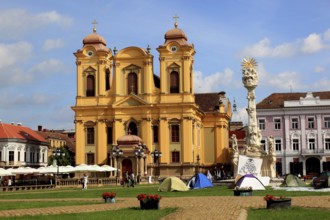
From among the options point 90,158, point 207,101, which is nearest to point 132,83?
point 90,158

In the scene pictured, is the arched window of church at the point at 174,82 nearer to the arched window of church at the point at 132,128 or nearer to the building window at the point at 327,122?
the arched window of church at the point at 132,128

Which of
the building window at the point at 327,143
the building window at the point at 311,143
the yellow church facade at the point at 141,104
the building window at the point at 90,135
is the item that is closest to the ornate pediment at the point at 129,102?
the yellow church facade at the point at 141,104

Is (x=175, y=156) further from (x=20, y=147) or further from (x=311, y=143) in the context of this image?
(x=20, y=147)

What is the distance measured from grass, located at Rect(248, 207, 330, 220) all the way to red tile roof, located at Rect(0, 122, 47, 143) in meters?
71.6

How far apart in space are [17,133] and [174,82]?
3245 cm

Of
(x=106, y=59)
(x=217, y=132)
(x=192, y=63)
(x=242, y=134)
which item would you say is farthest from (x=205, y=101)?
(x=242, y=134)

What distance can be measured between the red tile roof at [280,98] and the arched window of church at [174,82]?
16.4 m

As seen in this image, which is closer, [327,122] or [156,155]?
[156,155]

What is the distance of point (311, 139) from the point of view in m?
81.8

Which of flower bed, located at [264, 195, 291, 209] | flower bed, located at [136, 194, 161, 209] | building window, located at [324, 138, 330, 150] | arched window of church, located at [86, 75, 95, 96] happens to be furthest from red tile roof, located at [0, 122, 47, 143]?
flower bed, located at [264, 195, 291, 209]

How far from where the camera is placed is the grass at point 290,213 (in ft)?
64.7

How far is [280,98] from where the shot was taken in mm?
85500

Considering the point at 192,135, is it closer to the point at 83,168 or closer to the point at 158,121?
the point at 158,121

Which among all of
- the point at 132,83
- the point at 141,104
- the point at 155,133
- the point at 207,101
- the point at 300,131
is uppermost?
the point at 132,83
